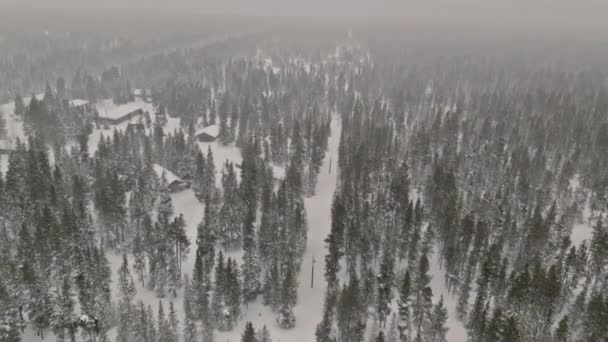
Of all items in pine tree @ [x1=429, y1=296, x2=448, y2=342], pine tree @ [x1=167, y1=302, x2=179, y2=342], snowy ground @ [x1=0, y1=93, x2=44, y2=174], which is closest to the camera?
pine tree @ [x1=167, y1=302, x2=179, y2=342]

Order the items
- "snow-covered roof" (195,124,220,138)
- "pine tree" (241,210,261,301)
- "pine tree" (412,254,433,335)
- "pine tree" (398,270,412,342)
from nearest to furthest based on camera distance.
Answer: "pine tree" (398,270,412,342)
"pine tree" (412,254,433,335)
"pine tree" (241,210,261,301)
"snow-covered roof" (195,124,220,138)

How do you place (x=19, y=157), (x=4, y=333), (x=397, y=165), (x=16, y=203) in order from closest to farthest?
(x=4, y=333) → (x=16, y=203) → (x=19, y=157) → (x=397, y=165)

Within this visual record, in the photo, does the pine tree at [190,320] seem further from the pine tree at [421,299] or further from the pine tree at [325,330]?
the pine tree at [421,299]

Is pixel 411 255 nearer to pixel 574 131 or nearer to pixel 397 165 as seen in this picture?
pixel 397 165

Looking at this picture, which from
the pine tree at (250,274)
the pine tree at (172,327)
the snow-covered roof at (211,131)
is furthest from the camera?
the snow-covered roof at (211,131)

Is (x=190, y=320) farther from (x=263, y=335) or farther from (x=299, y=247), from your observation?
(x=299, y=247)

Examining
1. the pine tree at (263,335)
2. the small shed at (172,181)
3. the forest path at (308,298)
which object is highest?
the small shed at (172,181)

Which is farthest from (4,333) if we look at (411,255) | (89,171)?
(411,255)

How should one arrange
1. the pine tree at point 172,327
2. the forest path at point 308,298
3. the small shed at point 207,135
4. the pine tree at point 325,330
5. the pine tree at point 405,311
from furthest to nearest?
1. the small shed at point 207,135
2. the forest path at point 308,298
3. the pine tree at point 405,311
4. the pine tree at point 172,327
5. the pine tree at point 325,330

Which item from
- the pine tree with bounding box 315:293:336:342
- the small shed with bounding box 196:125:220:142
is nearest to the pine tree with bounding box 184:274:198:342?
the pine tree with bounding box 315:293:336:342

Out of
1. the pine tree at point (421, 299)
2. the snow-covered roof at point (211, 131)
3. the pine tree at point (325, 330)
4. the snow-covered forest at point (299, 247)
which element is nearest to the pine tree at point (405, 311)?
the snow-covered forest at point (299, 247)

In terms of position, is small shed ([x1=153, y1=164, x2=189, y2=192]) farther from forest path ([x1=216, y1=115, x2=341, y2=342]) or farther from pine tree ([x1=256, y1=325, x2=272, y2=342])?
pine tree ([x1=256, y1=325, x2=272, y2=342])
